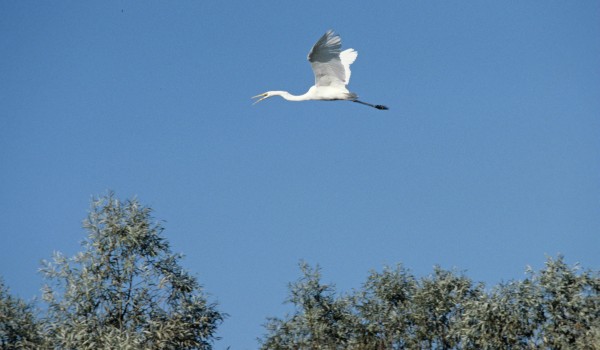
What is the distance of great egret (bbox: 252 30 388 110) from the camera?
27453mm

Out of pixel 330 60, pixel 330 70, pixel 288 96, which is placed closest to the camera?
pixel 330 60

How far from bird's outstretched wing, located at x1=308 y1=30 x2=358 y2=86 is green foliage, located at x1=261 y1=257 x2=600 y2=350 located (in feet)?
27.2

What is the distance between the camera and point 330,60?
2856cm

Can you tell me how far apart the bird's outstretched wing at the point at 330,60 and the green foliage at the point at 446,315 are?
8.29 meters

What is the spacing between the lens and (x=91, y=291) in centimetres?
2962

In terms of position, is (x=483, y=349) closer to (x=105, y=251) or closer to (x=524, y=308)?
(x=524, y=308)

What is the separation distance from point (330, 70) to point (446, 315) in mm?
11343

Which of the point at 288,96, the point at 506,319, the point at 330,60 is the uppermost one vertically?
the point at 288,96

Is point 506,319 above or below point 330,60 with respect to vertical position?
below

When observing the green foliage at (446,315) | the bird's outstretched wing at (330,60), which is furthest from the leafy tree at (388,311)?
the bird's outstretched wing at (330,60)

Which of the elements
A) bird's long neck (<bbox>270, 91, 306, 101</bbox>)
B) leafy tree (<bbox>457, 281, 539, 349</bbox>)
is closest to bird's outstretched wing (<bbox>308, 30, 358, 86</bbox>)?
bird's long neck (<bbox>270, 91, 306, 101</bbox>)

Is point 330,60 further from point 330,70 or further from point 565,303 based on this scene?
point 565,303

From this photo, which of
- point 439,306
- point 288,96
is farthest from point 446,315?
point 288,96

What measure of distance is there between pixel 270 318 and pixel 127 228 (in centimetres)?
694
